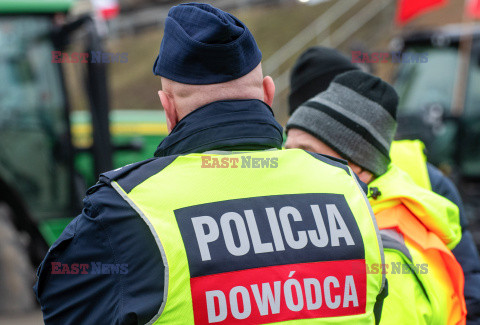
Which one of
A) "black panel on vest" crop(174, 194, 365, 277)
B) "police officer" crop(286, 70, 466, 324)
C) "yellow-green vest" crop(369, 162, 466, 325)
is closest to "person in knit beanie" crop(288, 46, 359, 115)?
"police officer" crop(286, 70, 466, 324)

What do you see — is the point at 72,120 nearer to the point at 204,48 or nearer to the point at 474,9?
the point at 204,48

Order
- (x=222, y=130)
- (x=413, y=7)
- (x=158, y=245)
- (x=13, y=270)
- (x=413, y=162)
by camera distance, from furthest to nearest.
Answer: (x=413, y=7) < (x=13, y=270) < (x=413, y=162) < (x=222, y=130) < (x=158, y=245)

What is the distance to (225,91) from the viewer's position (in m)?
1.54

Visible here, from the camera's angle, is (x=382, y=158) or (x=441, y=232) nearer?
(x=441, y=232)

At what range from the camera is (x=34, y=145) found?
5348 millimetres

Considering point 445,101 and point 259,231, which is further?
point 445,101

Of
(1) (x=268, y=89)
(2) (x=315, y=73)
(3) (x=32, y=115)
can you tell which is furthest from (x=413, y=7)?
(1) (x=268, y=89)

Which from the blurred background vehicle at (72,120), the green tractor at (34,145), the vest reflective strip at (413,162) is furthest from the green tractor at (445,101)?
the vest reflective strip at (413,162)

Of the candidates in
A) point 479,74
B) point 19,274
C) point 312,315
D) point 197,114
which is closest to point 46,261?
point 197,114

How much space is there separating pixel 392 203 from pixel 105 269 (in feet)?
3.22

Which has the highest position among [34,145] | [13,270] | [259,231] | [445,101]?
[259,231]

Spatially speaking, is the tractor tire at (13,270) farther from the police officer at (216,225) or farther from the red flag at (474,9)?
the red flag at (474,9)

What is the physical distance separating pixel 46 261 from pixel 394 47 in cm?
728

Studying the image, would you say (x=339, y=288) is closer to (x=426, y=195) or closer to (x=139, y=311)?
(x=139, y=311)
